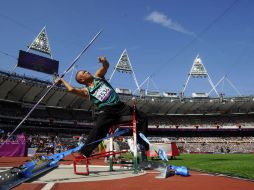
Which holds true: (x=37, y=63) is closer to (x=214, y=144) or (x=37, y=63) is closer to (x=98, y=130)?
(x=214, y=144)

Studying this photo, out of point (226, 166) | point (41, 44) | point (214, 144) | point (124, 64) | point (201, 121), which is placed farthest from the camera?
point (124, 64)

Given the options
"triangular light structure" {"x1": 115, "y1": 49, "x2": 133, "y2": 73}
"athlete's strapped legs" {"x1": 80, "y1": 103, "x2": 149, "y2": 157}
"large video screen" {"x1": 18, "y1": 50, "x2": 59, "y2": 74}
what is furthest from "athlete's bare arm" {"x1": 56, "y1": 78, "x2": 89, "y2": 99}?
"triangular light structure" {"x1": 115, "y1": 49, "x2": 133, "y2": 73}

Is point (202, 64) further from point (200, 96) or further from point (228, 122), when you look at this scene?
point (228, 122)

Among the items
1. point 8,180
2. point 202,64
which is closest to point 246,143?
point 202,64

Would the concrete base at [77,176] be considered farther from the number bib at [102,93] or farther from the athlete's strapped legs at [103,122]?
the number bib at [102,93]

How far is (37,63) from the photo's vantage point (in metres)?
50.1

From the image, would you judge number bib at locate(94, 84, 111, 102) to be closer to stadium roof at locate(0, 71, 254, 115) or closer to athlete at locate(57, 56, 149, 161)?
athlete at locate(57, 56, 149, 161)

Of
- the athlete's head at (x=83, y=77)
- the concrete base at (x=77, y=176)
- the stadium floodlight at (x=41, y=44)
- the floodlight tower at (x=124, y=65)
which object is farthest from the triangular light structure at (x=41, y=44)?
the athlete's head at (x=83, y=77)

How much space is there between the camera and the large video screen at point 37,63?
160 feet

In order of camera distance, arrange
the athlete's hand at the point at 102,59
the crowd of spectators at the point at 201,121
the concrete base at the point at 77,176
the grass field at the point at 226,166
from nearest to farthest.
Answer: the concrete base at the point at 77,176
the athlete's hand at the point at 102,59
the grass field at the point at 226,166
the crowd of spectators at the point at 201,121

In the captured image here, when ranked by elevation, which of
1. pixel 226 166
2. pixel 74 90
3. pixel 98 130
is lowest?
pixel 226 166

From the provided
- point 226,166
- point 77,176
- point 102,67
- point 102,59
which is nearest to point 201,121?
point 226,166

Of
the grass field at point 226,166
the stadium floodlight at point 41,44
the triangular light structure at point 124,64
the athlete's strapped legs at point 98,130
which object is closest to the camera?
the athlete's strapped legs at point 98,130

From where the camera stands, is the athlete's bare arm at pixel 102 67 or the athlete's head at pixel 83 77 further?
the athlete's head at pixel 83 77
